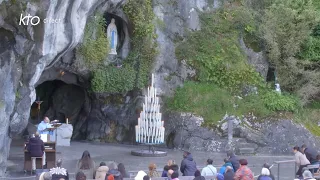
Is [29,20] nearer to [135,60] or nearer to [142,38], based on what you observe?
[142,38]

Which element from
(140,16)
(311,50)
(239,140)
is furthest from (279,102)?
(140,16)

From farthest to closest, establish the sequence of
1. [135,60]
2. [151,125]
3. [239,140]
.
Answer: [135,60] < [239,140] < [151,125]

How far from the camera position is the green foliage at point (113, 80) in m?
24.9

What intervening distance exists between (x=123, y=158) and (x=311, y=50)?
33.5ft

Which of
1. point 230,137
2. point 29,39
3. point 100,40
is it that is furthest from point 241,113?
point 29,39

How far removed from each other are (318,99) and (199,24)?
6070mm

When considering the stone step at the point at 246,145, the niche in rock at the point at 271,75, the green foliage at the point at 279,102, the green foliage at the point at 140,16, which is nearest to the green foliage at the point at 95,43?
the green foliage at the point at 140,16

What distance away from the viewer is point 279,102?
83.1 ft

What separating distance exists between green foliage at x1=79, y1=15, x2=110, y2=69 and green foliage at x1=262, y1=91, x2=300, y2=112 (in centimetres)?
668

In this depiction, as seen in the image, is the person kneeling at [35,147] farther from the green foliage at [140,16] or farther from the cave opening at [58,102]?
the cave opening at [58,102]

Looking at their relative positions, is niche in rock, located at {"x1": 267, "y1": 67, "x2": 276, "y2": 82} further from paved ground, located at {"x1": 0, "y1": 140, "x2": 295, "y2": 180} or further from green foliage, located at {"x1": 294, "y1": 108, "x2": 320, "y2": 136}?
paved ground, located at {"x1": 0, "y1": 140, "x2": 295, "y2": 180}

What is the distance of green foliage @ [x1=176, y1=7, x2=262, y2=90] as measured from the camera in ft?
85.5

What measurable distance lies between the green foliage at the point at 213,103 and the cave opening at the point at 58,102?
537cm

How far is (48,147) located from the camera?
1877 cm
